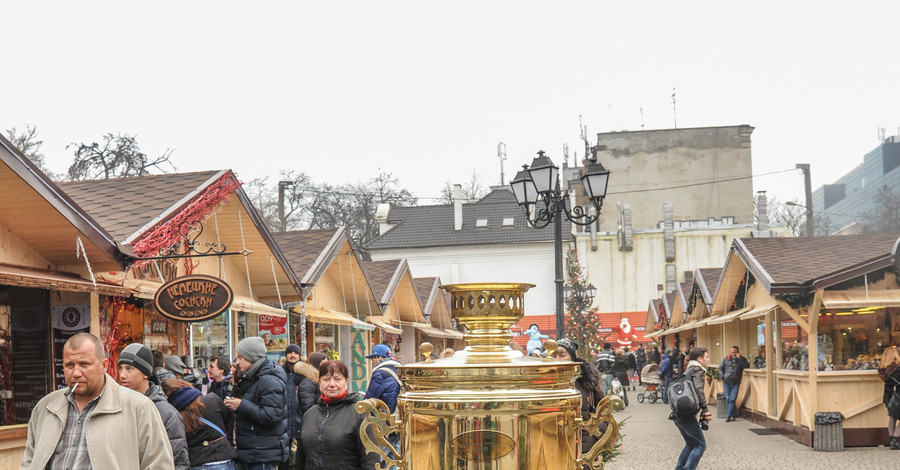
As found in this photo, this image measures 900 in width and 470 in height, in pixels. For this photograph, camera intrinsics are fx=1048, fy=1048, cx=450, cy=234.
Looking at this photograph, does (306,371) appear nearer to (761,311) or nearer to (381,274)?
(761,311)

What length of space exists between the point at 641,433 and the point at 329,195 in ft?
118

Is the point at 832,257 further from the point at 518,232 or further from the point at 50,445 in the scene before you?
the point at 518,232

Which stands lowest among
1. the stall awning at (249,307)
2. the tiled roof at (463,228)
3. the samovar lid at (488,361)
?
the stall awning at (249,307)

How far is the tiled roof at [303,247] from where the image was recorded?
62.2 ft

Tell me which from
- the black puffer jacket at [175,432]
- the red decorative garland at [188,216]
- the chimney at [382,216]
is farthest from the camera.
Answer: the chimney at [382,216]

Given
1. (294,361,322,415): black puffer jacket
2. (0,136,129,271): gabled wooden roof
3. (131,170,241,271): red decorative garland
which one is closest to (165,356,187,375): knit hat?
(294,361,322,415): black puffer jacket

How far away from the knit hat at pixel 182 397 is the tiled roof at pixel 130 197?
4.37 meters

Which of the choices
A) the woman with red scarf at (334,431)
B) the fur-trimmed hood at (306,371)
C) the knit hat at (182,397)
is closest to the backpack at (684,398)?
the fur-trimmed hood at (306,371)

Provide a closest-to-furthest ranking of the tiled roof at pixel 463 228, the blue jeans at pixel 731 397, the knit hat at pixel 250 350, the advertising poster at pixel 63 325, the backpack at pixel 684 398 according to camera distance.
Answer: the knit hat at pixel 250 350 < the advertising poster at pixel 63 325 < the backpack at pixel 684 398 < the blue jeans at pixel 731 397 < the tiled roof at pixel 463 228

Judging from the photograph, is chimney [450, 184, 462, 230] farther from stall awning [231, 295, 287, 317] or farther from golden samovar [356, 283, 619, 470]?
golden samovar [356, 283, 619, 470]

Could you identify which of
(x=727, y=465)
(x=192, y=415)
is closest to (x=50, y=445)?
(x=192, y=415)

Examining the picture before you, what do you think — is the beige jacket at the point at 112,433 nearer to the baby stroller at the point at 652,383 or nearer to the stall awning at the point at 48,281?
the stall awning at the point at 48,281

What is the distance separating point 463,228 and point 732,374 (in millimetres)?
36189

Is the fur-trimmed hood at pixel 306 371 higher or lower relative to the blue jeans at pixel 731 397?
higher
